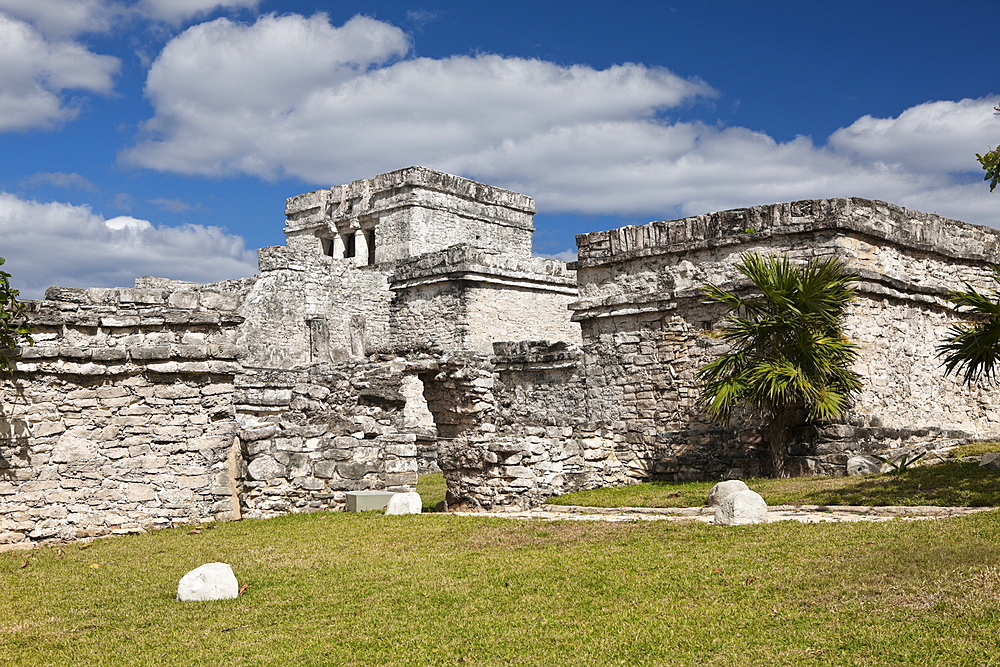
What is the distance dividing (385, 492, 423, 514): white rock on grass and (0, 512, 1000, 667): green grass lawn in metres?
1.45

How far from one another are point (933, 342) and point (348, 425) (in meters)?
7.17

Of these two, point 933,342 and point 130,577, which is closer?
point 130,577

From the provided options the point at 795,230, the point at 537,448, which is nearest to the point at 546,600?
the point at 537,448

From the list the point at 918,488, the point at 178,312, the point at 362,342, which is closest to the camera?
the point at 918,488

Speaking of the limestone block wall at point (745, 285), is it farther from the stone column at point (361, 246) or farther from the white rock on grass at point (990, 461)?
the stone column at point (361, 246)

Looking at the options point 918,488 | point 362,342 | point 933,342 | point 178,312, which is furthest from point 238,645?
point 362,342

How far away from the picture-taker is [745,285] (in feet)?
Result: 35.8

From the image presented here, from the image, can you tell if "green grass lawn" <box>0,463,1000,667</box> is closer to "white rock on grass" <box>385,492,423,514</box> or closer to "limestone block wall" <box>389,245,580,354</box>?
"white rock on grass" <box>385,492,423,514</box>

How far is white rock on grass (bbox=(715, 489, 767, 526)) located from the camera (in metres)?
7.28

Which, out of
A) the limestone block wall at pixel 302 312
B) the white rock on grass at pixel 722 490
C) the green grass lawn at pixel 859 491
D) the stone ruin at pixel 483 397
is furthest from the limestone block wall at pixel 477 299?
the white rock on grass at pixel 722 490

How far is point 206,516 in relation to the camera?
8.66m

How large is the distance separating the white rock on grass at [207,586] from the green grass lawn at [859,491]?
4558 mm

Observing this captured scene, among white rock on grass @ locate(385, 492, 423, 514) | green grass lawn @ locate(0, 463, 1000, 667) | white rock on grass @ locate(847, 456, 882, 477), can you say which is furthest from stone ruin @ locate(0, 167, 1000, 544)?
green grass lawn @ locate(0, 463, 1000, 667)

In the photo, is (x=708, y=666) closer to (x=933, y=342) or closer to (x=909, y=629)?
(x=909, y=629)
